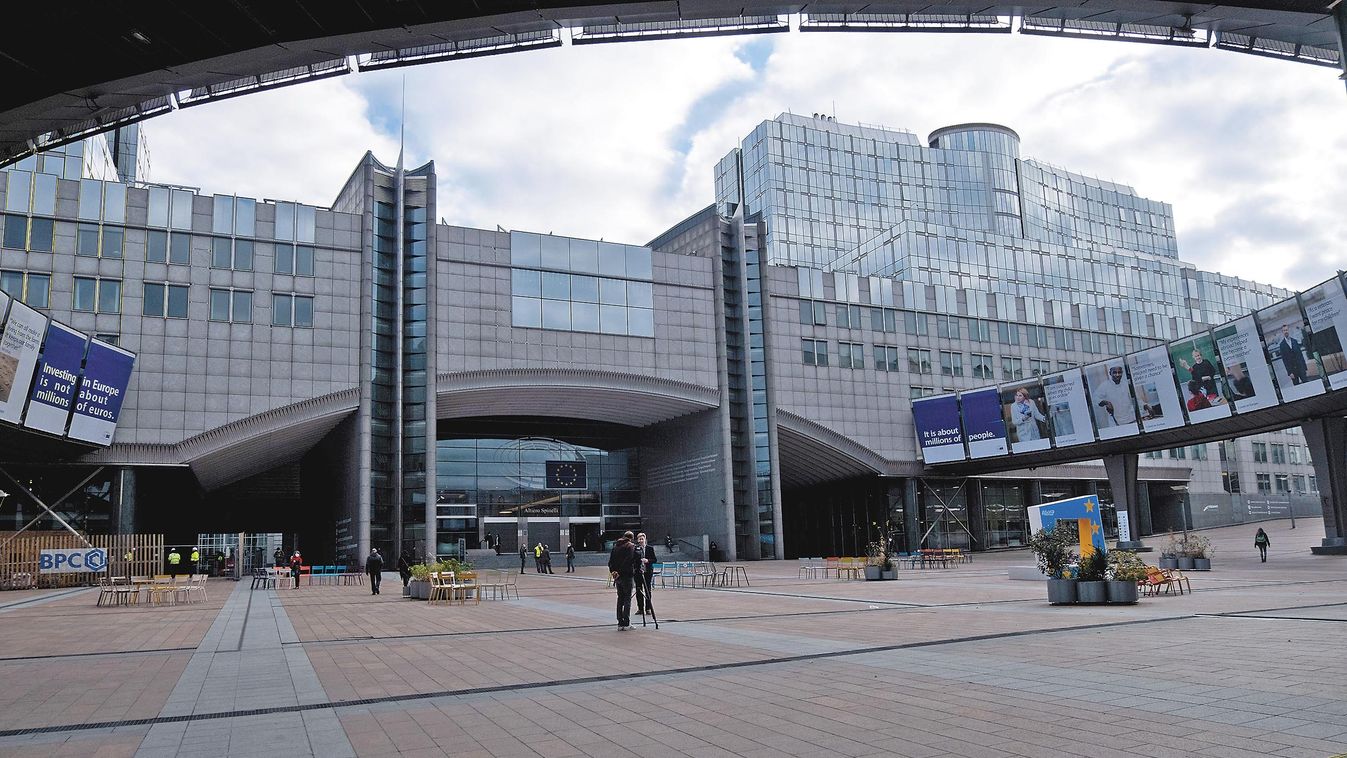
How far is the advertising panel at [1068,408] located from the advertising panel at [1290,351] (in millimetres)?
12836

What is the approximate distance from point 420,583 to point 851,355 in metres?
42.5

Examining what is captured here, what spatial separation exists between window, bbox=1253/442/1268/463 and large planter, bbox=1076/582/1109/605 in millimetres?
82164

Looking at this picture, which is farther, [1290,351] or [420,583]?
[1290,351]

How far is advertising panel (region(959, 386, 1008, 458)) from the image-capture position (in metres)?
59.7

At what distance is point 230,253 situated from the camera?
47.0m

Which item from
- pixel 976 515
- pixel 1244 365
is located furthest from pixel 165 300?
pixel 976 515

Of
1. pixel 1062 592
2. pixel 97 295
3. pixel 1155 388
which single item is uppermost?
pixel 97 295

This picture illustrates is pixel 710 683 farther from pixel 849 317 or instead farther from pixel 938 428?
pixel 849 317

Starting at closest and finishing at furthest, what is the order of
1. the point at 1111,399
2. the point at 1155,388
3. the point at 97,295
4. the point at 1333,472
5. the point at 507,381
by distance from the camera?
the point at 1333,472
the point at 97,295
the point at 1155,388
the point at 1111,399
the point at 507,381

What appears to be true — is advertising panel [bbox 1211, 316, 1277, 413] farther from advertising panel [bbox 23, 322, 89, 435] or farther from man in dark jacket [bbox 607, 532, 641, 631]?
advertising panel [bbox 23, 322, 89, 435]

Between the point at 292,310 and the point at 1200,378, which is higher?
the point at 292,310

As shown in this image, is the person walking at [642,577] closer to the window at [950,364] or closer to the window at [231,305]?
the window at [231,305]

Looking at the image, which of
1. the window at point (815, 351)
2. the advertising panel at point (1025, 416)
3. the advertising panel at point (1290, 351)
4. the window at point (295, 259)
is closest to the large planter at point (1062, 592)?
the advertising panel at point (1290, 351)

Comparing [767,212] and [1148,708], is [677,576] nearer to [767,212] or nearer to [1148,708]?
[1148,708]
